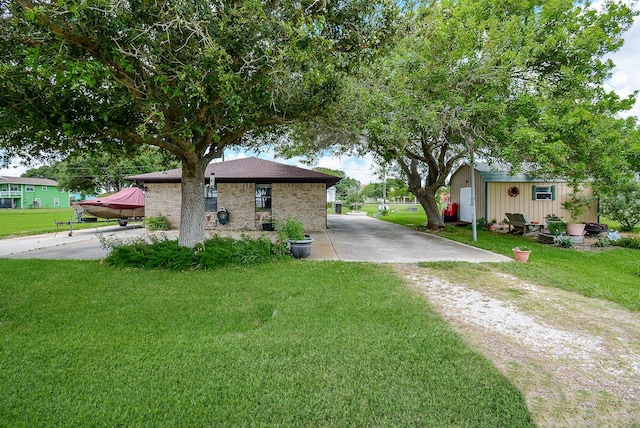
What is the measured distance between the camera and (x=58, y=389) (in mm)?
2525

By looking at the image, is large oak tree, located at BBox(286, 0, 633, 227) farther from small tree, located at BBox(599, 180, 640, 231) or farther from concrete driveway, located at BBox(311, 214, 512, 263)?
small tree, located at BBox(599, 180, 640, 231)

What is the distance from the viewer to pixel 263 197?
1437 cm

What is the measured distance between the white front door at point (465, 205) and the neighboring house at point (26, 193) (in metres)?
52.3

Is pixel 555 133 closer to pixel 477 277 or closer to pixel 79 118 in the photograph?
pixel 477 277

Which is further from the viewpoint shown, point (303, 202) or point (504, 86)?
point (303, 202)

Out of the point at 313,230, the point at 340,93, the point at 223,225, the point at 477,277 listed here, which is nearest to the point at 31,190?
the point at 223,225

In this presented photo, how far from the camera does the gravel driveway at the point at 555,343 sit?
94.4 inches

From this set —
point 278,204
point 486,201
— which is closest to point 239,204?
point 278,204

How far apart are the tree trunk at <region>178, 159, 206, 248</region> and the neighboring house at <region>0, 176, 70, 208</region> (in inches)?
1983

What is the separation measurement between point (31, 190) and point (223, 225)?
5217cm

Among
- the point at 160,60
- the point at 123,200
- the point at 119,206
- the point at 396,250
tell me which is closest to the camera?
the point at 160,60

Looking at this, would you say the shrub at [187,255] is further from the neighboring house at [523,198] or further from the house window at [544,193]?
the house window at [544,193]

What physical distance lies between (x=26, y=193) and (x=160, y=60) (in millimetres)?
59365

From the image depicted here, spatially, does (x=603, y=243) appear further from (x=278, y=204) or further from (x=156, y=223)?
(x=156, y=223)
